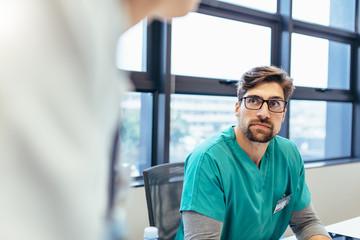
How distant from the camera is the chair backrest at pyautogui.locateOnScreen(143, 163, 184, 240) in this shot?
1459 mm

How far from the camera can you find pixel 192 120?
2623 millimetres

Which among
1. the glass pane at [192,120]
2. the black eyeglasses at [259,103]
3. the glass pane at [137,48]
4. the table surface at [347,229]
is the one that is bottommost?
the table surface at [347,229]

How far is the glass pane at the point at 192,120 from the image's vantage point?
99.9 inches

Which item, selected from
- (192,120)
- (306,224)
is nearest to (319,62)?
(192,120)

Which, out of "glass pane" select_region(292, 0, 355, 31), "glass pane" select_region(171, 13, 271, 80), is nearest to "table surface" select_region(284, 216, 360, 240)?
"glass pane" select_region(171, 13, 271, 80)

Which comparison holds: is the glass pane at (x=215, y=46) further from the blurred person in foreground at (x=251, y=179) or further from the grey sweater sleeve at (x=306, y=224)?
the grey sweater sleeve at (x=306, y=224)

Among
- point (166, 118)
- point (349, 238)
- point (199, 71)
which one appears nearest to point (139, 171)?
point (166, 118)

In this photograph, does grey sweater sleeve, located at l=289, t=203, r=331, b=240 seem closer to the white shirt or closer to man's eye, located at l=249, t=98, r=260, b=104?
man's eye, located at l=249, t=98, r=260, b=104

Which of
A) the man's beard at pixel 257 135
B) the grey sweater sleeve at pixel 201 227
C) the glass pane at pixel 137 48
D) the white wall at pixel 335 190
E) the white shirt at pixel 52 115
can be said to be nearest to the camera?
the white shirt at pixel 52 115

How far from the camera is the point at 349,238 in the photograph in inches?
58.0

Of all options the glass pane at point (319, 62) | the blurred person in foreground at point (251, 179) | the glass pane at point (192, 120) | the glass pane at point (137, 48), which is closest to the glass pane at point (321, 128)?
the glass pane at point (319, 62)

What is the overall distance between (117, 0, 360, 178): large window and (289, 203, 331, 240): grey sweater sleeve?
2.58ft

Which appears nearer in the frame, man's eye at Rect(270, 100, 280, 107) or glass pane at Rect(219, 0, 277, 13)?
man's eye at Rect(270, 100, 280, 107)

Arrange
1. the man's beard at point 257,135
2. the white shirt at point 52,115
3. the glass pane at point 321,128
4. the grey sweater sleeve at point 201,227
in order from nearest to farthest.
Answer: the white shirt at point 52,115, the grey sweater sleeve at point 201,227, the man's beard at point 257,135, the glass pane at point 321,128
